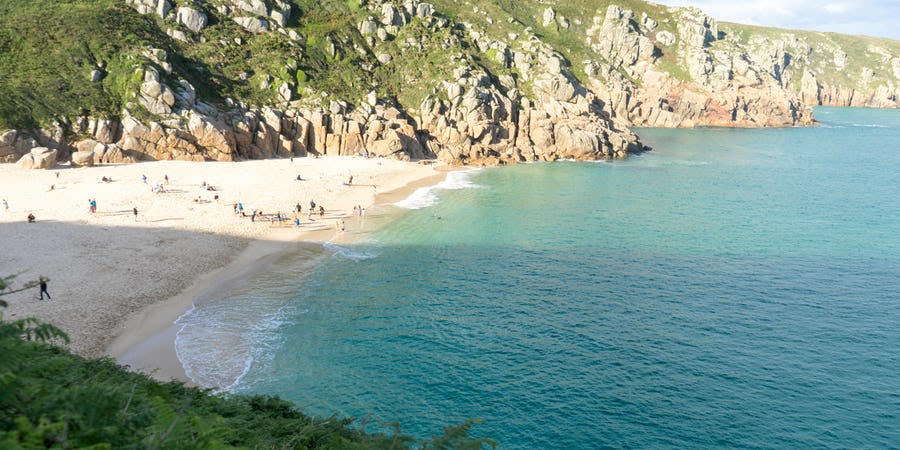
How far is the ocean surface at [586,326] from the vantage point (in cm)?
2662

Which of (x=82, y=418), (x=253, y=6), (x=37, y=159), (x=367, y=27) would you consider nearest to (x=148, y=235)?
(x=37, y=159)

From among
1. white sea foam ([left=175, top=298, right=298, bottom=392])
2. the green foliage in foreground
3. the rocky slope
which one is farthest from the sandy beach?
the green foliage in foreground

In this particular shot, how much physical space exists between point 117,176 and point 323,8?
6790cm

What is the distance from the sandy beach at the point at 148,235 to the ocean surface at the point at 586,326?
9.64 feet

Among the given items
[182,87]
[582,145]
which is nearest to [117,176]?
[182,87]

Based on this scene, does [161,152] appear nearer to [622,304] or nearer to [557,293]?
[557,293]

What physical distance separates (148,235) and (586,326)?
39.7 meters

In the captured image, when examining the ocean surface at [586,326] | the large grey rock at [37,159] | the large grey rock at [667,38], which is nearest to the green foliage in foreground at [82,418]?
the ocean surface at [586,326]

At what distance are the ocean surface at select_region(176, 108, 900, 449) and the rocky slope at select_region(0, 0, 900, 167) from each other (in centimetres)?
3329

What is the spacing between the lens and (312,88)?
317 ft

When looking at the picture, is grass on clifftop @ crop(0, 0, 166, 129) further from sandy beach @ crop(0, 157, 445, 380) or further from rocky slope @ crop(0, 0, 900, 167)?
sandy beach @ crop(0, 157, 445, 380)

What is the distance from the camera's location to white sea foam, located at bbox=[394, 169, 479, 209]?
68312 mm

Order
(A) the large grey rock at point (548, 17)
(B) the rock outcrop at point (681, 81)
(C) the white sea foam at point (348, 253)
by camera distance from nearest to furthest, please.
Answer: (C) the white sea foam at point (348, 253) < (B) the rock outcrop at point (681, 81) < (A) the large grey rock at point (548, 17)

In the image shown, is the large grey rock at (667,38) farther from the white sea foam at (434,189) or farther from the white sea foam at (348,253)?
the white sea foam at (348,253)
